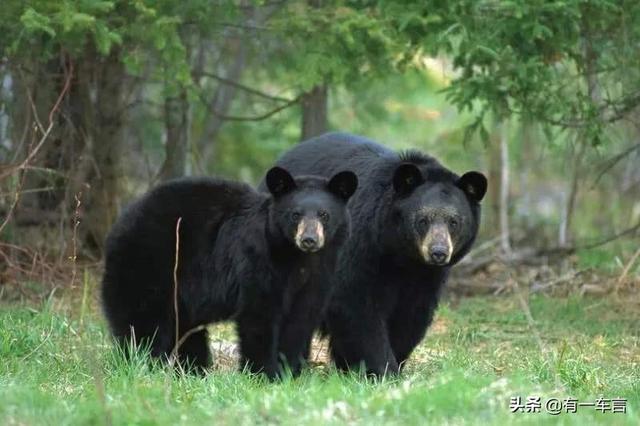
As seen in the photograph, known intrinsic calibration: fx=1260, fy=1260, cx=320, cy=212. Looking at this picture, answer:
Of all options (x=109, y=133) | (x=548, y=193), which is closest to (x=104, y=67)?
(x=109, y=133)

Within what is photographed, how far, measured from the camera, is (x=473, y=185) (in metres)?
8.80

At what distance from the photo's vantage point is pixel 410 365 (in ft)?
31.3

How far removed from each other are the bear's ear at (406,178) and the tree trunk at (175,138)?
18.1 feet

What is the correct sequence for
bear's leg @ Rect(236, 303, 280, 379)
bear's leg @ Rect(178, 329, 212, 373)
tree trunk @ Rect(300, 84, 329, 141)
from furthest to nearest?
tree trunk @ Rect(300, 84, 329, 141) < bear's leg @ Rect(178, 329, 212, 373) < bear's leg @ Rect(236, 303, 280, 379)

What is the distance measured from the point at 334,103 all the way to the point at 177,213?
422 inches

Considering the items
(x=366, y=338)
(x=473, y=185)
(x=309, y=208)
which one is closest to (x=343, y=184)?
(x=309, y=208)

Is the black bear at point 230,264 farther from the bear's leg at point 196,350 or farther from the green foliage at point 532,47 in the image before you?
the green foliage at point 532,47

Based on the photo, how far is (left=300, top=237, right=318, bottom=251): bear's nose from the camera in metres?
7.82

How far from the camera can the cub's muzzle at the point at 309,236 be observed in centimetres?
783

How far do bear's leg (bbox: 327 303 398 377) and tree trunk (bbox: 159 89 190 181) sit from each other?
5.46m

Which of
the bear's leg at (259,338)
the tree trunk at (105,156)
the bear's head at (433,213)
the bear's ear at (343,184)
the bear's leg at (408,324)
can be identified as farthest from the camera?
the tree trunk at (105,156)

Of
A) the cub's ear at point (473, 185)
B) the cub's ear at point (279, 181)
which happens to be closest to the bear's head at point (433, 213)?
the cub's ear at point (473, 185)

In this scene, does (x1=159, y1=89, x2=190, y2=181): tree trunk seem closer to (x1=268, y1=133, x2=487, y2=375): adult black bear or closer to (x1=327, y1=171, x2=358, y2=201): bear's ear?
(x1=268, y1=133, x2=487, y2=375): adult black bear

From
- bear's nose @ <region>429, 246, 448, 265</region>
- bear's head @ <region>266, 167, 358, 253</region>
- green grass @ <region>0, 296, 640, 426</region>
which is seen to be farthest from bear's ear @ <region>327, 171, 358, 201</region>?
green grass @ <region>0, 296, 640, 426</region>
